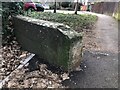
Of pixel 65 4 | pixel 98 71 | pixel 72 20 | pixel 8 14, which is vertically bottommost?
pixel 98 71

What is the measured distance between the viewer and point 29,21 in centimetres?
581

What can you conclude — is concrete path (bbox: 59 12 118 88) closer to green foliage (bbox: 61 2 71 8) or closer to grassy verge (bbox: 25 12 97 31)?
grassy verge (bbox: 25 12 97 31)

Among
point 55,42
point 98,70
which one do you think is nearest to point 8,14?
point 55,42

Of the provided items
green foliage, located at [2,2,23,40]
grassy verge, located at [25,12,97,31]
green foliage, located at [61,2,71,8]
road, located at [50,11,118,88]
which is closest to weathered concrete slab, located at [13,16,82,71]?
road, located at [50,11,118,88]

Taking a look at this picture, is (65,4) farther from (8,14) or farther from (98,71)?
(98,71)

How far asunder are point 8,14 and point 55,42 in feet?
8.63

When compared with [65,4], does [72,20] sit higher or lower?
lower

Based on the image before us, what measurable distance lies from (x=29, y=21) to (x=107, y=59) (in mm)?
2548

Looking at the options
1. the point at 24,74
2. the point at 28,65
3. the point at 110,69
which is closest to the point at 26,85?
the point at 24,74

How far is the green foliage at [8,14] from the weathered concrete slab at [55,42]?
0.80 m

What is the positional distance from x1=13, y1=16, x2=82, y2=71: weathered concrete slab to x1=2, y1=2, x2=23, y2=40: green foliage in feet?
2.64

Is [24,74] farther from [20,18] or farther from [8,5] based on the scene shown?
[8,5]

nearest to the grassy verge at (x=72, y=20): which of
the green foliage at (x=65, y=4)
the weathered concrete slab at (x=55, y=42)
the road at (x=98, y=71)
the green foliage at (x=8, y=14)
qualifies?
the green foliage at (x=8, y=14)

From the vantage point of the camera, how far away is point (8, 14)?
21.9ft
